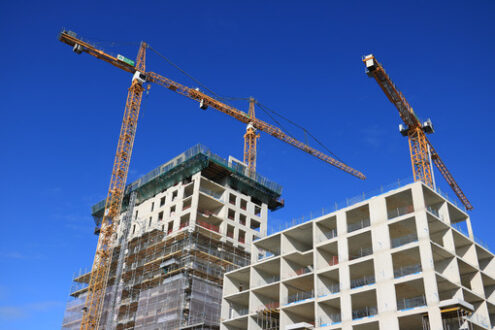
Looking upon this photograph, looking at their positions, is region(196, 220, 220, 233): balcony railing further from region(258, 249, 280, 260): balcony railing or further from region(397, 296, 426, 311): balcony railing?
region(397, 296, 426, 311): balcony railing

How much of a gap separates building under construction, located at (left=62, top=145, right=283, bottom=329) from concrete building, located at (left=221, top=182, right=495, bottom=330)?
8911 millimetres

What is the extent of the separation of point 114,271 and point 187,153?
21.3 meters

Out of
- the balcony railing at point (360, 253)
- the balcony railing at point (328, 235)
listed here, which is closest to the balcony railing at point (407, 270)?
the balcony railing at point (360, 253)

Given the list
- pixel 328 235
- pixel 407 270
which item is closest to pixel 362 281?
pixel 407 270

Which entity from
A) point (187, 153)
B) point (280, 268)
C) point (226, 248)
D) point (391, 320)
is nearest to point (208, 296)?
point (226, 248)

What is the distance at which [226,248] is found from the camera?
82.2 m

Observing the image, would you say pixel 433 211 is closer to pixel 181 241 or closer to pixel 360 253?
pixel 360 253

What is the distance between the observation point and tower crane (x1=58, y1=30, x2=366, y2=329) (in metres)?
84.6

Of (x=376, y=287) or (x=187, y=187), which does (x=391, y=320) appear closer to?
(x=376, y=287)

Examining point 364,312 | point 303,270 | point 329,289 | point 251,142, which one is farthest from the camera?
point 251,142

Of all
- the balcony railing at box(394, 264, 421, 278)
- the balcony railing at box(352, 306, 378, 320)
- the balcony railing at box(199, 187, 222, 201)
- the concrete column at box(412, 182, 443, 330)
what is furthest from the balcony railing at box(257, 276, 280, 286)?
the balcony railing at box(199, 187, 222, 201)

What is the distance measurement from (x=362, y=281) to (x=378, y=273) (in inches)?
191

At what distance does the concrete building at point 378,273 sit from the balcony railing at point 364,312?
0.10 meters

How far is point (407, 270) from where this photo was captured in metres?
53.1
